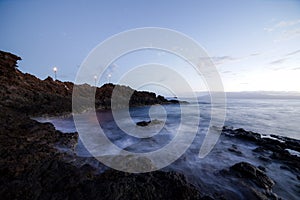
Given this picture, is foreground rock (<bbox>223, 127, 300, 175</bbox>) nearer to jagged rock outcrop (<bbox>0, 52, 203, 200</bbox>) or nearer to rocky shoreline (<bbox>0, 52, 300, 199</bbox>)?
rocky shoreline (<bbox>0, 52, 300, 199</bbox>)

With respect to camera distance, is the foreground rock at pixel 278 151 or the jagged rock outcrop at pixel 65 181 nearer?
the jagged rock outcrop at pixel 65 181

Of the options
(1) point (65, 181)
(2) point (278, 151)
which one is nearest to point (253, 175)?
(2) point (278, 151)

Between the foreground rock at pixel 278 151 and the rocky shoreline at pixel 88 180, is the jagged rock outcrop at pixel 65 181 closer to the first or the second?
the rocky shoreline at pixel 88 180

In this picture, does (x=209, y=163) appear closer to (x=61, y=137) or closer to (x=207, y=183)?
(x=207, y=183)

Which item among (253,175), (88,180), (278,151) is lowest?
(278,151)

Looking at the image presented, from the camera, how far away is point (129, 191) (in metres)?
2.94

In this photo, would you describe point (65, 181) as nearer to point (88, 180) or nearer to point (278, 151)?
point (88, 180)

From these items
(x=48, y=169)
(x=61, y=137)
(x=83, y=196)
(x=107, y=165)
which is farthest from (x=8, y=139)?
(x=83, y=196)

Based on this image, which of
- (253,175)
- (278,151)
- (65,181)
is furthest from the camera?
(278,151)

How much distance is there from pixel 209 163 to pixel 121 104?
28276 mm

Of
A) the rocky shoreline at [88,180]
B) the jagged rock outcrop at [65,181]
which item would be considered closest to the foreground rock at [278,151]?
the rocky shoreline at [88,180]

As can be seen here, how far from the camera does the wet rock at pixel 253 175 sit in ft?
13.1

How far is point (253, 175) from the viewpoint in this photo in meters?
4.17

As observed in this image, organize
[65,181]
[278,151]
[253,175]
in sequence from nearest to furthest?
[65,181], [253,175], [278,151]
